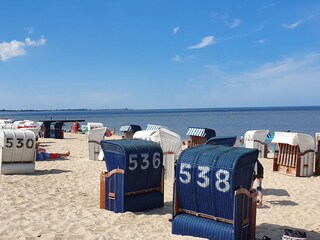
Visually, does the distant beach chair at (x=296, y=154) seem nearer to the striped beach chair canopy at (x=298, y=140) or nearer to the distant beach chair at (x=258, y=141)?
the striped beach chair canopy at (x=298, y=140)

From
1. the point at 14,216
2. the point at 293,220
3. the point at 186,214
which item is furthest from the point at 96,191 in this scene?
the point at 293,220

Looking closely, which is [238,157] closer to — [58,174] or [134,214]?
[134,214]

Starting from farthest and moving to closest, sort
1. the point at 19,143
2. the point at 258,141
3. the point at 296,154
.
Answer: the point at 258,141, the point at 296,154, the point at 19,143

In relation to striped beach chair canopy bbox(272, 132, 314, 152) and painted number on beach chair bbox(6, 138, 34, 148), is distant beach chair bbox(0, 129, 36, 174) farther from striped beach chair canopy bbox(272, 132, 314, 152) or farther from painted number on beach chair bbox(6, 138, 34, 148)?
striped beach chair canopy bbox(272, 132, 314, 152)

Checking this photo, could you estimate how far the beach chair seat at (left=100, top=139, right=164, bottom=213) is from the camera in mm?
8242

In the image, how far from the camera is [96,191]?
10.6 meters

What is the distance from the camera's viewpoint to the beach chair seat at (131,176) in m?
8.24

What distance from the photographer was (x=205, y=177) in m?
6.51

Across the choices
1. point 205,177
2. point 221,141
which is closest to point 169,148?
point 221,141

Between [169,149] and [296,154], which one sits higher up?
[169,149]

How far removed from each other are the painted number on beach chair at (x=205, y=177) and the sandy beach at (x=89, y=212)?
102 cm

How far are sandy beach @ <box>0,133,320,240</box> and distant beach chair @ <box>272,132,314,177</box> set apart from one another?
1248 mm

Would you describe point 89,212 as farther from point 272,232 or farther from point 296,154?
point 296,154

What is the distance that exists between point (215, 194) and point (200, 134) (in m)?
13.1
